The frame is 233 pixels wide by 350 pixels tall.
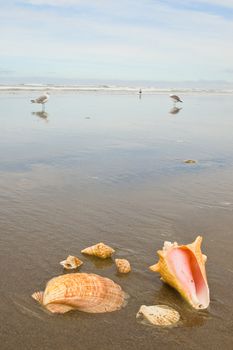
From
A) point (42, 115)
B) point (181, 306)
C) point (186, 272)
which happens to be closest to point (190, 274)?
point (186, 272)

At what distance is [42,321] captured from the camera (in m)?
3.94

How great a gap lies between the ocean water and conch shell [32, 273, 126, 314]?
83 mm

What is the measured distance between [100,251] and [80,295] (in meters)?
1.01

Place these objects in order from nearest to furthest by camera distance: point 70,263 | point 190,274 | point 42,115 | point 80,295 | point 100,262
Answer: point 80,295 → point 190,274 → point 70,263 → point 100,262 → point 42,115

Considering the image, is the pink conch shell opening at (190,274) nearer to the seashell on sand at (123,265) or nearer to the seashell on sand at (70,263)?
the seashell on sand at (123,265)

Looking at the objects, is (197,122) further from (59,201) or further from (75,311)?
(75,311)

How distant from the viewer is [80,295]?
4.22 meters

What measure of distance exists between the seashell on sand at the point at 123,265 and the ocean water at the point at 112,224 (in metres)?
0.07

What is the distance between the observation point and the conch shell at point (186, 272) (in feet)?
14.2

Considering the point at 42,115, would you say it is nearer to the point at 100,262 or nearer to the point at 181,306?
the point at 100,262

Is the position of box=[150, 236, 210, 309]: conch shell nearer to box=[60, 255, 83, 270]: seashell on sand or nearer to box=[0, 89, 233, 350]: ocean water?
box=[0, 89, 233, 350]: ocean water

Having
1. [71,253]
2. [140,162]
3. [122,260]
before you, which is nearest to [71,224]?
[71,253]

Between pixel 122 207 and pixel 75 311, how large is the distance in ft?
10.3

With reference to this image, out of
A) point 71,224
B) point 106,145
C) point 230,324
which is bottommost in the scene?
point 230,324
